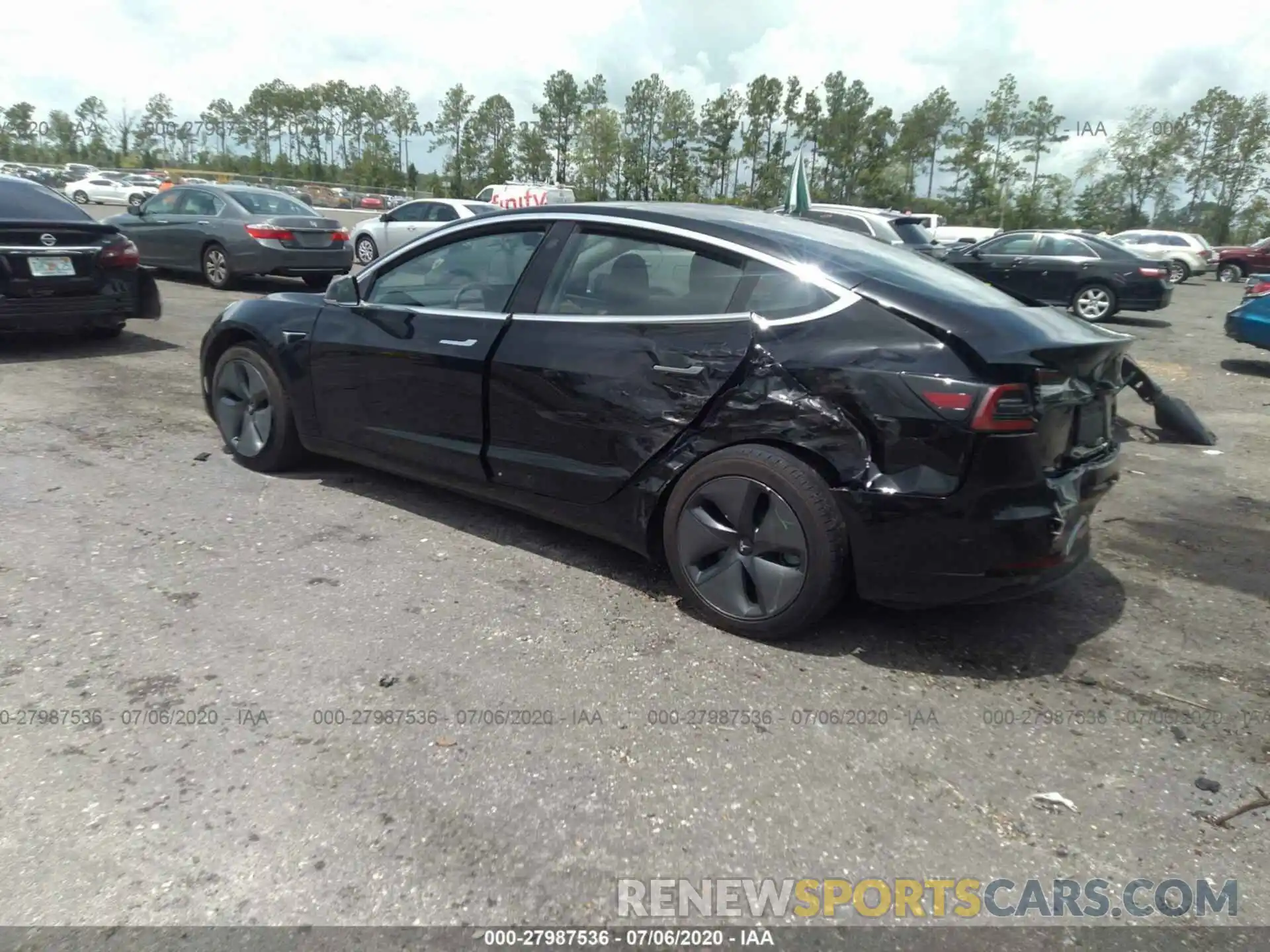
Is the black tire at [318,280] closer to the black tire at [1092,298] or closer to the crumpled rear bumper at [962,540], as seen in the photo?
the crumpled rear bumper at [962,540]

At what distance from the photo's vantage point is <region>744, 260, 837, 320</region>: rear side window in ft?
11.6

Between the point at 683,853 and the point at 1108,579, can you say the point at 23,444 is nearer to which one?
the point at 683,853

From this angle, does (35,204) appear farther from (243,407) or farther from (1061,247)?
(1061,247)

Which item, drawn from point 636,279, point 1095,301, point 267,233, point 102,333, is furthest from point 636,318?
point 1095,301

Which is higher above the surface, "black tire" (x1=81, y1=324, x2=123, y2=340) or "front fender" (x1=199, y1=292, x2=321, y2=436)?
"front fender" (x1=199, y1=292, x2=321, y2=436)

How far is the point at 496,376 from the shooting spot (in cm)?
423

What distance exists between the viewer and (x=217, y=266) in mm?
13156

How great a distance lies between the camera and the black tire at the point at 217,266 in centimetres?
1298

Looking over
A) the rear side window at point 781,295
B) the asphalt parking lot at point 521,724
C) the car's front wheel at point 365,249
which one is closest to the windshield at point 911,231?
the car's front wheel at point 365,249

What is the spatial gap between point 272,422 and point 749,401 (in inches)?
117

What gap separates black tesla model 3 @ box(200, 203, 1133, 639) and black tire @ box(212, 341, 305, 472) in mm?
601

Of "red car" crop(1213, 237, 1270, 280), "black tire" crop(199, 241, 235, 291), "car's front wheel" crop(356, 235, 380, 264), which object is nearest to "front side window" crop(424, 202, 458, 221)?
"car's front wheel" crop(356, 235, 380, 264)

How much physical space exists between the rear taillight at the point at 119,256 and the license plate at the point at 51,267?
0.27 meters
